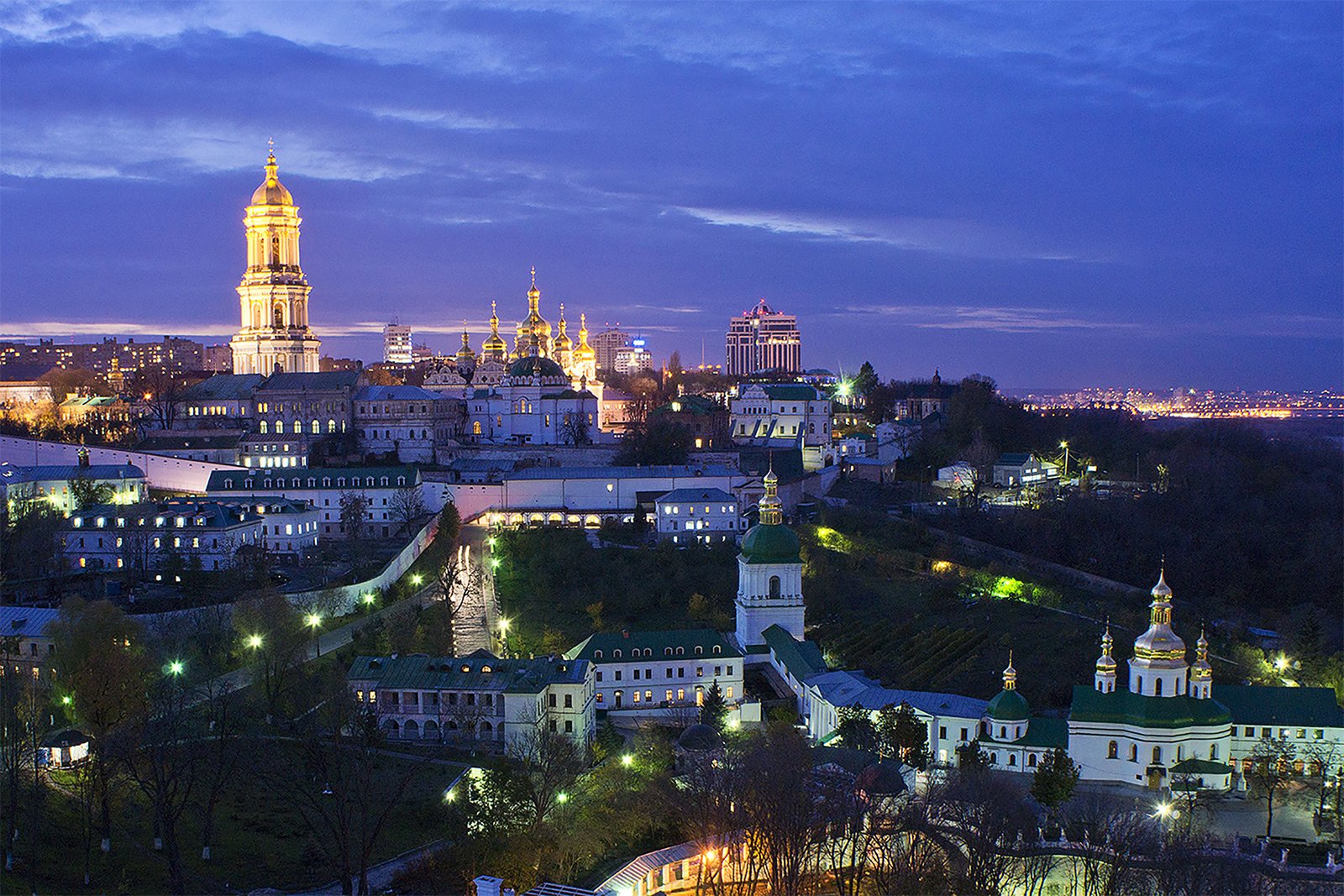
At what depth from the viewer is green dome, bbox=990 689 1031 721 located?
24953 millimetres

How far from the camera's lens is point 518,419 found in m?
51.0

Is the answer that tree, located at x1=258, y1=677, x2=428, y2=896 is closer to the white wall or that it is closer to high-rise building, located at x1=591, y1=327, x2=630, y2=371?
the white wall

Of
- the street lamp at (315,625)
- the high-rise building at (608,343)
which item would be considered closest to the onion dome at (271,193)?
the street lamp at (315,625)

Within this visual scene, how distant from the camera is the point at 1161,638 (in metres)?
25.2

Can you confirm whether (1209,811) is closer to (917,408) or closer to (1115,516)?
(1115,516)

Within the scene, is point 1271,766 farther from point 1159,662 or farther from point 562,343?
point 562,343

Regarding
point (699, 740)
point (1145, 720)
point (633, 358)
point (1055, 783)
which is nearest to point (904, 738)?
point (1055, 783)

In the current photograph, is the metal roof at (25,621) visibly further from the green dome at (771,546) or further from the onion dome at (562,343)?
the onion dome at (562,343)

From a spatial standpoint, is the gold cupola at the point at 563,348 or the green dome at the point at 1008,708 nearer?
the green dome at the point at 1008,708

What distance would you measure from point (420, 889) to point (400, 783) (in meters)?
3.48

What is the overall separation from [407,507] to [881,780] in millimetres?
24172

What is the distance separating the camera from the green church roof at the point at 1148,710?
24547 millimetres

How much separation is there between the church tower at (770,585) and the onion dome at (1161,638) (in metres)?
9.57

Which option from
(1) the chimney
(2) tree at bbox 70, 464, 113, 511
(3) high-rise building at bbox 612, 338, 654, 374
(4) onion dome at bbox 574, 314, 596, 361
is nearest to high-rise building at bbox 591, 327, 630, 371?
(3) high-rise building at bbox 612, 338, 654, 374
